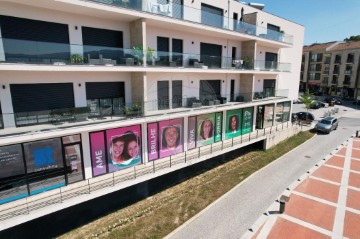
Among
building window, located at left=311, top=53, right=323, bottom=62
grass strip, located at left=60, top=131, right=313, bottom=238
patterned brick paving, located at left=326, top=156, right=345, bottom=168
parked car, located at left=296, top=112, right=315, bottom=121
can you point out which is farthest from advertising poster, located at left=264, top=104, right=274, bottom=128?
building window, located at left=311, top=53, right=323, bottom=62

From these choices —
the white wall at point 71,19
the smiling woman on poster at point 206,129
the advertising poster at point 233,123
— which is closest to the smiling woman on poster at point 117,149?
A: the white wall at point 71,19

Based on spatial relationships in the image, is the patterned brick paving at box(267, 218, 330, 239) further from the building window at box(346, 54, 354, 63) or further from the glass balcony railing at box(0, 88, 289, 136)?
the building window at box(346, 54, 354, 63)

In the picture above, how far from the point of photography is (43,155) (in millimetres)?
10961

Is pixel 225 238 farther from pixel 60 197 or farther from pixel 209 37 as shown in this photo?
pixel 209 37

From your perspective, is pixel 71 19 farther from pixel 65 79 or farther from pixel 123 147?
pixel 123 147

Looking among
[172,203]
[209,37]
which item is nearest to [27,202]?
[172,203]

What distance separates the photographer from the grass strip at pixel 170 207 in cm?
1102

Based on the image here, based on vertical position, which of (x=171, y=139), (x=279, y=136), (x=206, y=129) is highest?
(x=206, y=129)

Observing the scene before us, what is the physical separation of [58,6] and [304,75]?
234 ft

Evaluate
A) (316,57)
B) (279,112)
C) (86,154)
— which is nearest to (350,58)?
(316,57)

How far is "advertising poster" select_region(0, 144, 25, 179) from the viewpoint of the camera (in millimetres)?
9945

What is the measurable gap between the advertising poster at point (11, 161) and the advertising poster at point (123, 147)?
4102 mm

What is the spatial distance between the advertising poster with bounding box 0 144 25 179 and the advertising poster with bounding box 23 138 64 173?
253mm

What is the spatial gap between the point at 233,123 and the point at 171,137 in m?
6.89
